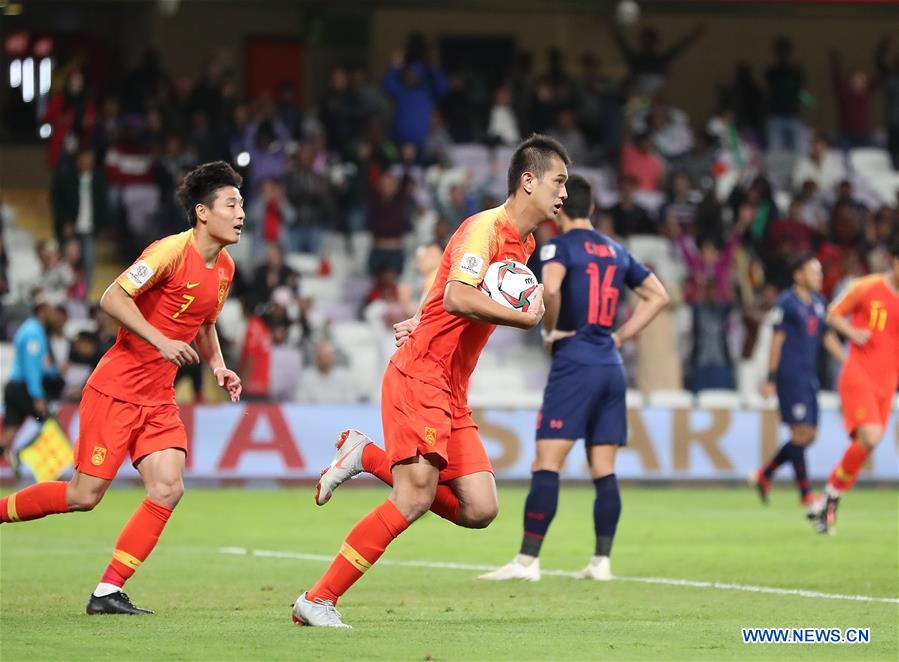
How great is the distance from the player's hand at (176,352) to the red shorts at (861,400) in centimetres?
787

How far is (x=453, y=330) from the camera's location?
8.43 meters

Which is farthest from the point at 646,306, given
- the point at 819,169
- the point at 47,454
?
the point at 819,169

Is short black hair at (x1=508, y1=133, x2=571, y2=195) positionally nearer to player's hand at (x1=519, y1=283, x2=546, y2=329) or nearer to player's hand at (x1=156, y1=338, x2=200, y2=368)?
player's hand at (x1=519, y1=283, x2=546, y2=329)

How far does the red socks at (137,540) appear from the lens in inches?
356

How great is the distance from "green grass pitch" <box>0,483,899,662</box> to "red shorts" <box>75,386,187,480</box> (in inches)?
32.0

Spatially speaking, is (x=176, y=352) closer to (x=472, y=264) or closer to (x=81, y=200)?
(x=472, y=264)

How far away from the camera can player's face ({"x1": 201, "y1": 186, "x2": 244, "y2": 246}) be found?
9.21 metres

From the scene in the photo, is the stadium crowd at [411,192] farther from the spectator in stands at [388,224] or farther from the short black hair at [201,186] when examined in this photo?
the short black hair at [201,186]

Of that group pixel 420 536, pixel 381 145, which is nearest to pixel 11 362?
pixel 381 145

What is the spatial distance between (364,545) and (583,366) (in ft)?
11.6

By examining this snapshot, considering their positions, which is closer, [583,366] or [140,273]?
[140,273]

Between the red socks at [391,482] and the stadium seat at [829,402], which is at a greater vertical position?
the red socks at [391,482]

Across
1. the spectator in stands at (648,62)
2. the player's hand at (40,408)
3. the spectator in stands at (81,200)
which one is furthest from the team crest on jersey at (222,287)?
the spectator in stands at (648,62)

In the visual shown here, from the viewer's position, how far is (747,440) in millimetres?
21062
